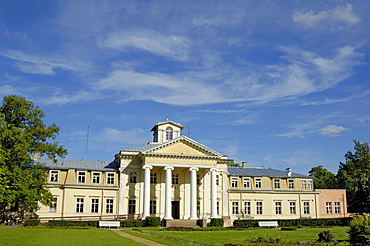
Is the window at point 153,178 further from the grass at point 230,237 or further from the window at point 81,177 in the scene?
the grass at point 230,237


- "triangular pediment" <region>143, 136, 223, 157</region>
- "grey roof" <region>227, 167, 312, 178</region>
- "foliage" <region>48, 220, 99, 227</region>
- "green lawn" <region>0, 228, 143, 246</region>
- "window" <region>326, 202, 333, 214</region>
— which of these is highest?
"triangular pediment" <region>143, 136, 223, 157</region>

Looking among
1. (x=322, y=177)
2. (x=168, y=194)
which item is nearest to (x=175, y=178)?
(x=168, y=194)

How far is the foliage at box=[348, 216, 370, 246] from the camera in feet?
60.4

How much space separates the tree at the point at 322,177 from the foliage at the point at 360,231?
6057cm

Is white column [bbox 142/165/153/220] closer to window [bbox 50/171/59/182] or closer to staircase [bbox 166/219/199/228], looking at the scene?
staircase [bbox 166/219/199/228]

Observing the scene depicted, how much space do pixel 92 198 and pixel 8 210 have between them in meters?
9.75

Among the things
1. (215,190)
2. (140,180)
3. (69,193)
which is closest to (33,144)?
(69,193)

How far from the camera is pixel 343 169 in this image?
5797 centimetres

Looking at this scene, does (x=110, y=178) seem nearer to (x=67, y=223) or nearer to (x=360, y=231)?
(x=67, y=223)

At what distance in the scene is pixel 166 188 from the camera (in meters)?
47.9

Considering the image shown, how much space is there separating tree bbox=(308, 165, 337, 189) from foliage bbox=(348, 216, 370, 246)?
199 feet

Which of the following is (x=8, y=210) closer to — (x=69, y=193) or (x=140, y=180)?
(x=69, y=193)

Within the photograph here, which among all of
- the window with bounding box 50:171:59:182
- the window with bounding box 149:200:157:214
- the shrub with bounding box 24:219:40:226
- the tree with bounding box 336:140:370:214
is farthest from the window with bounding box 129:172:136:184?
the tree with bounding box 336:140:370:214

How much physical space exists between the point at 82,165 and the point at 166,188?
1228 centimetres
